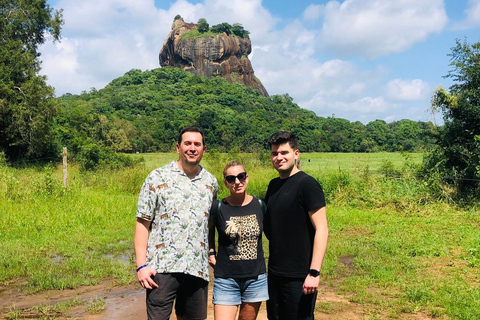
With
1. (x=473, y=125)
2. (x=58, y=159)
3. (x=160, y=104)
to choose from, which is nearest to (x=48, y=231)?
(x=473, y=125)

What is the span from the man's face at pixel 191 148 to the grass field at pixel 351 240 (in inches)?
115

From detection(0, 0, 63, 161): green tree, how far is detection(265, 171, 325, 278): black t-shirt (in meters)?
20.2

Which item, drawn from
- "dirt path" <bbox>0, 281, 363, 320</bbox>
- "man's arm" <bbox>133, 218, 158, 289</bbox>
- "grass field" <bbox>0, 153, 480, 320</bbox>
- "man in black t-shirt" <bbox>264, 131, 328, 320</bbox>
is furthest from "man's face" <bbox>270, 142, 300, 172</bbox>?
"grass field" <bbox>0, 153, 480, 320</bbox>

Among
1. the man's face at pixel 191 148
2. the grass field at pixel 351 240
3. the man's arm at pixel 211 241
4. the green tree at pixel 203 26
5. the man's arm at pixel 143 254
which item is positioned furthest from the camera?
the green tree at pixel 203 26

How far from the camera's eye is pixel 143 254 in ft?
8.33

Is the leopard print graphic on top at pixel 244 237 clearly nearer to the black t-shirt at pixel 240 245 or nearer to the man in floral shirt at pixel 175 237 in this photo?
the black t-shirt at pixel 240 245

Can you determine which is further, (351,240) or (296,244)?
(351,240)

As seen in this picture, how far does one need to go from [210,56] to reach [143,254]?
10560 centimetres

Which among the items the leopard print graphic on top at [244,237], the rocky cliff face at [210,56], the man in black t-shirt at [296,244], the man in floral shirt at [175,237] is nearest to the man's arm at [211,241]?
the man in floral shirt at [175,237]

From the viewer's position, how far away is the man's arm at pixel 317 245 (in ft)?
7.79

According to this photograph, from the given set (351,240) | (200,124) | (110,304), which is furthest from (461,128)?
(200,124)

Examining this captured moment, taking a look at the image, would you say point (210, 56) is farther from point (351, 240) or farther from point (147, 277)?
point (147, 277)

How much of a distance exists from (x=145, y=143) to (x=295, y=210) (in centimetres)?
4238

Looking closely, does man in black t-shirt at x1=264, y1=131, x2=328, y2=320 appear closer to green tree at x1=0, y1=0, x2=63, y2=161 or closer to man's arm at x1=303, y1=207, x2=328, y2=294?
man's arm at x1=303, y1=207, x2=328, y2=294
